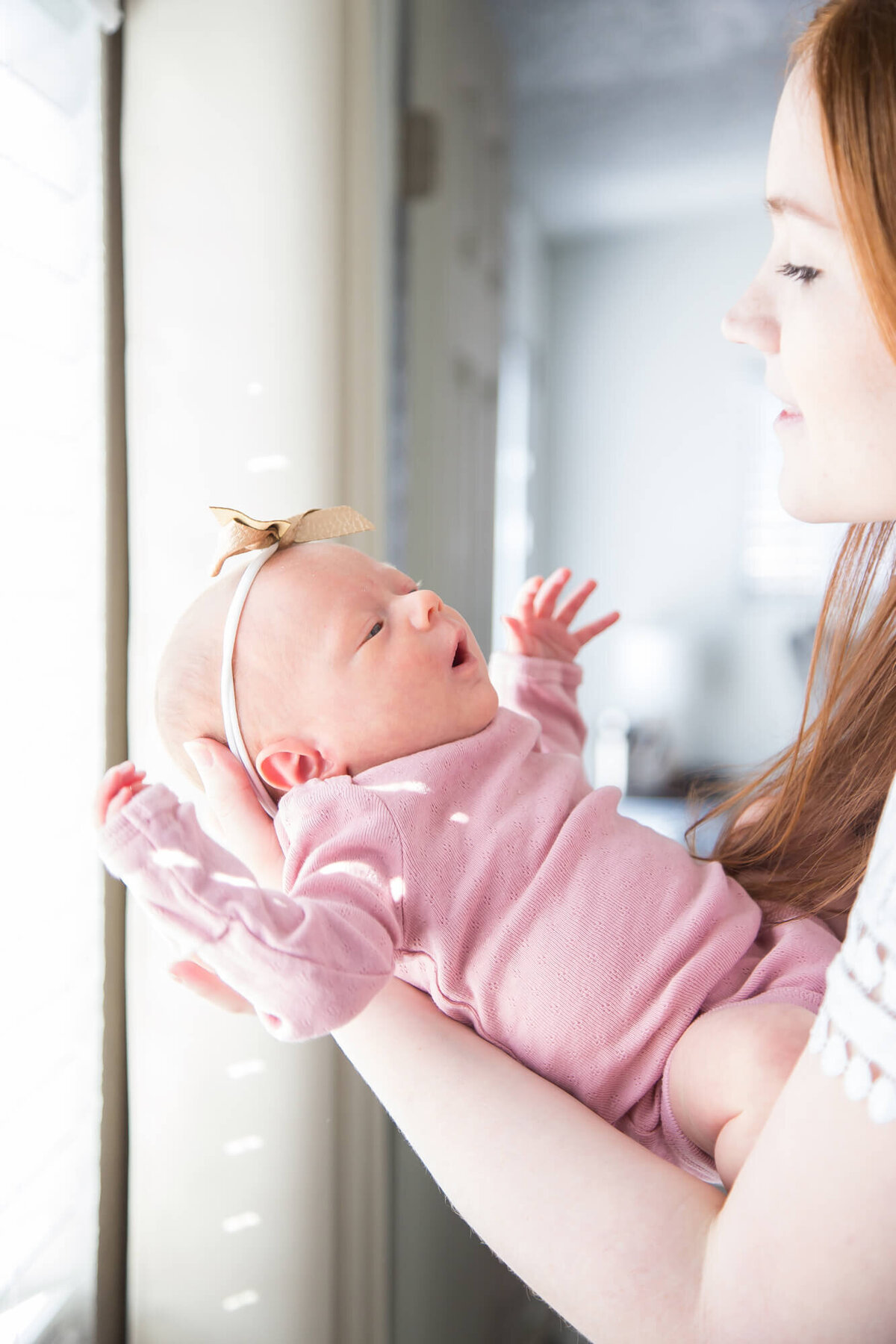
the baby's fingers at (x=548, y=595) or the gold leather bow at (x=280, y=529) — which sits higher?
the gold leather bow at (x=280, y=529)

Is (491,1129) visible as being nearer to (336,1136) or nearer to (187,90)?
(336,1136)

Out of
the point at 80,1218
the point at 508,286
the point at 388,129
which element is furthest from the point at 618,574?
the point at 80,1218

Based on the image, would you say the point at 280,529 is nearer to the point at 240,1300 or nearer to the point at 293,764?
the point at 293,764

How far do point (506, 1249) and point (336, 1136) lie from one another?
845 mm

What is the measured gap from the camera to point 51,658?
110 cm

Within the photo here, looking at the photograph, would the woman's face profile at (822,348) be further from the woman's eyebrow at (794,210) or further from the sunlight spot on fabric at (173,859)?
the sunlight spot on fabric at (173,859)

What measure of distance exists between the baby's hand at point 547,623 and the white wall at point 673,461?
0.78 metres

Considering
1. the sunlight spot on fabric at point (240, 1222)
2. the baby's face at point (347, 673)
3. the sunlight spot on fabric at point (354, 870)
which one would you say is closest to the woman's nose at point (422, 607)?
the baby's face at point (347, 673)

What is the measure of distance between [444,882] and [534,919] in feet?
0.28

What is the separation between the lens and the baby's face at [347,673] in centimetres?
88

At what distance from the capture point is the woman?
47 centimetres

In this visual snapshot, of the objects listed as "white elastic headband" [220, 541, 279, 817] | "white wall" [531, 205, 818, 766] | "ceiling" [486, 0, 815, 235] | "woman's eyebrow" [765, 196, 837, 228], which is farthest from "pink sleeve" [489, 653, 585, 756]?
"ceiling" [486, 0, 815, 235]

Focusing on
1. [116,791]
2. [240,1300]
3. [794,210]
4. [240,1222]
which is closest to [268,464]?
[116,791]

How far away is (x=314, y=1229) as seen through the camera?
1320mm
